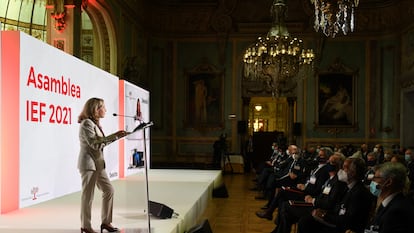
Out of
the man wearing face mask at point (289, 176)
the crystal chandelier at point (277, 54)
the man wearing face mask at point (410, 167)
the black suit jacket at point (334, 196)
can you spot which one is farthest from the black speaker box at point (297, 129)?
the black suit jacket at point (334, 196)

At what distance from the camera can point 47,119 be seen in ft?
18.4

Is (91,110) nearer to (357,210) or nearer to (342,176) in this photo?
(357,210)

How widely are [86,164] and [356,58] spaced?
53.1 ft

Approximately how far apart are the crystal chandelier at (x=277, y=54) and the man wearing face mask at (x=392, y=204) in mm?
8390

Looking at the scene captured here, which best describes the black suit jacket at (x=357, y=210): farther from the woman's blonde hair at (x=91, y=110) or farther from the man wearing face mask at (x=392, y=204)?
the woman's blonde hair at (x=91, y=110)

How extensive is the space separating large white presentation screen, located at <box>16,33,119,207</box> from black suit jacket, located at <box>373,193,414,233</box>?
3.53 meters

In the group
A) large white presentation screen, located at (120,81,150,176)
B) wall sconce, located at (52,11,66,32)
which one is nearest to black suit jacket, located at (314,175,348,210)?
large white presentation screen, located at (120,81,150,176)

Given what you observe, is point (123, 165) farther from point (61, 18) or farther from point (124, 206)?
point (61, 18)

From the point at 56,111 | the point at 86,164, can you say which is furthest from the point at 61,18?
the point at 86,164

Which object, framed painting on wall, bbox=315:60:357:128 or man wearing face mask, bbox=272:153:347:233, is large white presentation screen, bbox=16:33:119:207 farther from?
framed painting on wall, bbox=315:60:357:128

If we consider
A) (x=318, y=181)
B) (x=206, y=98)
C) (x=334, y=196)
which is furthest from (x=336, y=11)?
(x=206, y=98)

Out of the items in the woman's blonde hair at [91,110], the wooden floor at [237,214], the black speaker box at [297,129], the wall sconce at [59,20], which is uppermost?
the wall sconce at [59,20]

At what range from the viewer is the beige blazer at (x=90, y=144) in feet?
11.9

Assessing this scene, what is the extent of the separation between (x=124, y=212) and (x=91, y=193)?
78.4 inches
